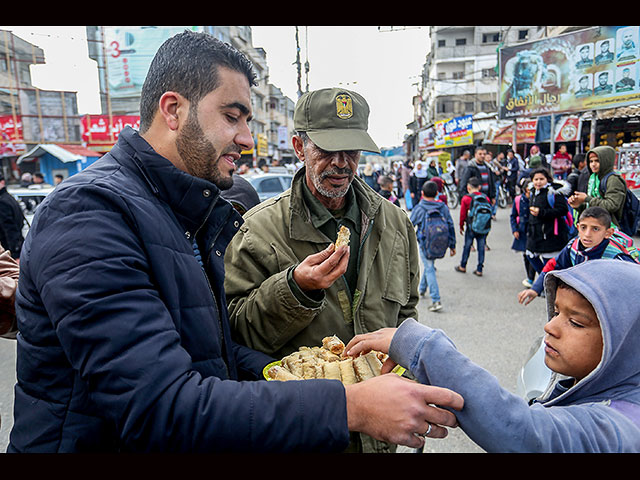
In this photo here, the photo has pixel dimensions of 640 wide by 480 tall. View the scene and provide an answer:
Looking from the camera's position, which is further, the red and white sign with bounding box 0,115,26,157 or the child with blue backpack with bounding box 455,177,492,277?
the red and white sign with bounding box 0,115,26,157

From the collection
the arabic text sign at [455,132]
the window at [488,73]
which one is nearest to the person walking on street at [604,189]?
the arabic text sign at [455,132]

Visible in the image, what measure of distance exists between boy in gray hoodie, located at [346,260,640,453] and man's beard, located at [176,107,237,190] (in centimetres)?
89

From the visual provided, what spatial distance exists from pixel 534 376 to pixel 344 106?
94.0 inches

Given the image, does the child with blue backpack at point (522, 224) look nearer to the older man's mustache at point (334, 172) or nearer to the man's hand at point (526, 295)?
the man's hand at point (526, 295)

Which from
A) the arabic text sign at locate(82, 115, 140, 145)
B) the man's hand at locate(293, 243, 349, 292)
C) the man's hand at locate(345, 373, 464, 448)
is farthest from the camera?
the arabic text sign at locate(82, 115, 140, 145)

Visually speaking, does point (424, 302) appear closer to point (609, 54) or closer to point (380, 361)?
point (380, 361)

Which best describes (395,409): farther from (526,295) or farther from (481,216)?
(481,216)

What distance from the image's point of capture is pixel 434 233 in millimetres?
6984

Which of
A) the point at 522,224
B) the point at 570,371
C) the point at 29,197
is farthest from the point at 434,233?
the point at 29,197

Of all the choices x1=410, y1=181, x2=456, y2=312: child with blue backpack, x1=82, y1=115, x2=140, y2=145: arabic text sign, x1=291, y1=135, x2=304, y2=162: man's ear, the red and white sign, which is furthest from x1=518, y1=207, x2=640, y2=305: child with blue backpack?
the red and white sign

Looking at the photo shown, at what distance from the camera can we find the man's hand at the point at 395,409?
46.3 inches

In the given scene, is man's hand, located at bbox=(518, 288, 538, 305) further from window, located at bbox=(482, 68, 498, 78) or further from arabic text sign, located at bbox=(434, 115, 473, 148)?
window, located at bbox=(482, 68, 498, 78)

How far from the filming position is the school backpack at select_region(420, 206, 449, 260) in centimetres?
696

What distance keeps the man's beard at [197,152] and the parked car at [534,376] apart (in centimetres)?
269
